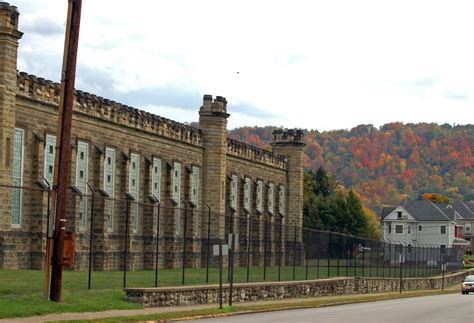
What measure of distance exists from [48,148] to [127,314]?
2117 centimetres

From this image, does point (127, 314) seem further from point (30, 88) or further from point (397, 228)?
point (397, 228)

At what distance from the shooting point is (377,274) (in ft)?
213

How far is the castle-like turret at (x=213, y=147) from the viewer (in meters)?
66.5

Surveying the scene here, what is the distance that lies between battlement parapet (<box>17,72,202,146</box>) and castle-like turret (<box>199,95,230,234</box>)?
82 centimetres

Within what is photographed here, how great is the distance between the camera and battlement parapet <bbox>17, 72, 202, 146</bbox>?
44.9m

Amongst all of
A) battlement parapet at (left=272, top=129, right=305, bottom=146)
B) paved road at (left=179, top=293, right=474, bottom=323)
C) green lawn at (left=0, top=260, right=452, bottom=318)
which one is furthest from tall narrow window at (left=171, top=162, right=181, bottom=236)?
paved road at (left=179, top=293, right=474, bottom=323)

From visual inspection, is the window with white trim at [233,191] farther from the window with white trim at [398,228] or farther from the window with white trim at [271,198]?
the window with white trim at [398,228]

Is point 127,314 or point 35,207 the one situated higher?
point 35,207

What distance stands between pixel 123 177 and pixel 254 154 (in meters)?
23.5

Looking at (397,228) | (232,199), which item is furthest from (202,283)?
(397,228)

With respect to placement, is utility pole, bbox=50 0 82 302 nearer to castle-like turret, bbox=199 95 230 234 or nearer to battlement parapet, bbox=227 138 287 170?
castle-like turret, bbox=199 95 230 234

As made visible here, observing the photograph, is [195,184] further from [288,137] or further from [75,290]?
[75,290]

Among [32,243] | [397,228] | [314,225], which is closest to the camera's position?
[32,243]

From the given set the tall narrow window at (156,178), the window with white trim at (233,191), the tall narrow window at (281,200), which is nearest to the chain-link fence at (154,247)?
the tall narrow window at (156,178)
